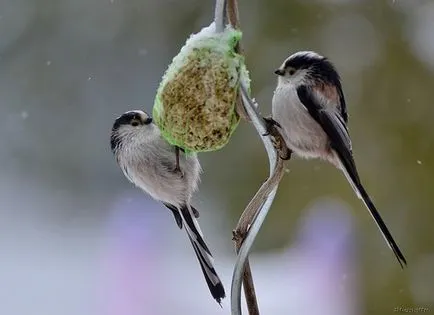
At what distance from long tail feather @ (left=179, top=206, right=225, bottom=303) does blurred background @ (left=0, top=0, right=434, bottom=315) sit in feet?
5.42

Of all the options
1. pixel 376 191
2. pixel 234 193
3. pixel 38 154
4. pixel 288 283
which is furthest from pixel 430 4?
pixel 38 154

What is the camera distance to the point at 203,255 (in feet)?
2.86

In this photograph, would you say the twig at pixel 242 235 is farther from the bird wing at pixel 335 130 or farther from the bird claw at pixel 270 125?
the bird wing at pixel 335 130

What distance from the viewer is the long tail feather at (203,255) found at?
85 centimetres

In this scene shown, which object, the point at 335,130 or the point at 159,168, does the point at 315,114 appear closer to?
the point at 335,130

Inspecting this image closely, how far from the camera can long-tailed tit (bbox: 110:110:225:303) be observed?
86 centimetres

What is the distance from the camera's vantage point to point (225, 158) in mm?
3967

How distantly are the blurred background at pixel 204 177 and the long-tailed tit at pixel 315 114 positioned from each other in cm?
169

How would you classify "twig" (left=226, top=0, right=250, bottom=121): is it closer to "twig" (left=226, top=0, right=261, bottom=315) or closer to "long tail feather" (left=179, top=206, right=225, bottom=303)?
"twig" (left=226, top=0, right=261, bottom=315)

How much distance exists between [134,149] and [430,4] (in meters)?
2.28

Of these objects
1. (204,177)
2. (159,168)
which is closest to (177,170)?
(159,168)

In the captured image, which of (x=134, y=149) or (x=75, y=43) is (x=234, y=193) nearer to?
(x=75, y=43)

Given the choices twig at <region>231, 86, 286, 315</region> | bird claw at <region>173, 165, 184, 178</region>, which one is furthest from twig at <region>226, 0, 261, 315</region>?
bird claw at <region>173, 165, 184, 178</region>

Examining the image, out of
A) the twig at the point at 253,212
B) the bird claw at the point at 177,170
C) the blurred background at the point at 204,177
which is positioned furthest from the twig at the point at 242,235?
the blurred background at the point at 204,177
